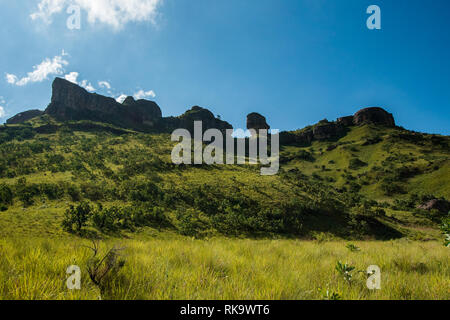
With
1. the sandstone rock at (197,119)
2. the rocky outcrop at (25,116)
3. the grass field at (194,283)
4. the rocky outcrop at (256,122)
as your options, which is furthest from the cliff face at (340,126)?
the rocky outcrop at (25,116)

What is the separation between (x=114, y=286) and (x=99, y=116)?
6102 inches

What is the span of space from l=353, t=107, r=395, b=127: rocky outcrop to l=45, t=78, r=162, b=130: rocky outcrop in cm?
15395

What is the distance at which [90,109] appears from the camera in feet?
430

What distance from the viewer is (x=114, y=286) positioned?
178 cm

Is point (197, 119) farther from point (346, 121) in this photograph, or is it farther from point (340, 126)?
point (346, 121)

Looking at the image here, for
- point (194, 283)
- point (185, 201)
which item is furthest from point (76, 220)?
point (194, 283)

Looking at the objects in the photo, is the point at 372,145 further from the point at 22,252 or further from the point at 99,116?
the point at 99,116

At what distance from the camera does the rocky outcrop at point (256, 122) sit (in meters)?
147

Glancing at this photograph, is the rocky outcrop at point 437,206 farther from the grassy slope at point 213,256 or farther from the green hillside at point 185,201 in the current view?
the grassy slope at point 213,256

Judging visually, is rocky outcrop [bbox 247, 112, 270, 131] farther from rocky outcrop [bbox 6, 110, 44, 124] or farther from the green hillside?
rocky outcrop [bbox 6, 110, 44, 124]

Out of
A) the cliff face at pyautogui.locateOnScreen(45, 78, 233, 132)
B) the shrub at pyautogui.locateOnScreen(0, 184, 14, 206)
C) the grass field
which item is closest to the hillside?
the shrub at pyautogui.locateOnScreen(0, 184, 14, 206)

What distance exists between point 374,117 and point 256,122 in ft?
263

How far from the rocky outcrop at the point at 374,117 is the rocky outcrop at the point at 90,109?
154m

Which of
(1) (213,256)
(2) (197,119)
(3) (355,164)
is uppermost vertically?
(2) (197,119)
